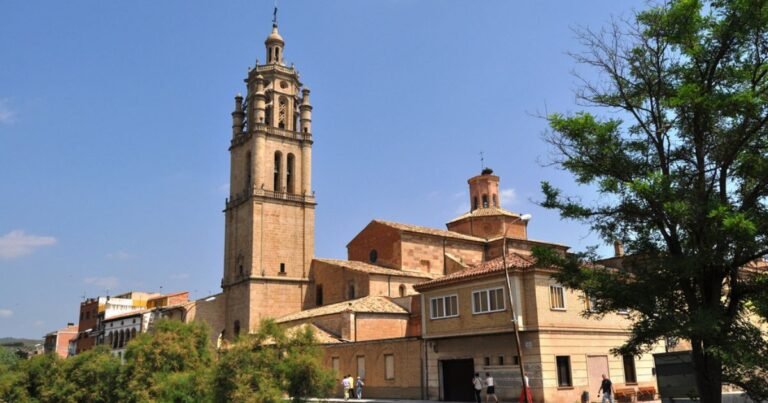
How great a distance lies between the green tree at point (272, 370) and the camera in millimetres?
18422

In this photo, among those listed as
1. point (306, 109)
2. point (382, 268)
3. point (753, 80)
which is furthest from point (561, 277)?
point (306, 109)

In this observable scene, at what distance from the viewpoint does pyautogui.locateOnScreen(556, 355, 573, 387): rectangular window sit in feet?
86.0

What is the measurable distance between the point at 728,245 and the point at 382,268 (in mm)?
34020

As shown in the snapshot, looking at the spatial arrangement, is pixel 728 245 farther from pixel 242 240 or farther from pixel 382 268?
pixel 242 240

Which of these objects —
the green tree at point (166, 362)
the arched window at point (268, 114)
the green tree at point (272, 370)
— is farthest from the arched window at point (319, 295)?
the green tree at point (272, 370)

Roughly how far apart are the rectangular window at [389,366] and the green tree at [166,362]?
9.93m

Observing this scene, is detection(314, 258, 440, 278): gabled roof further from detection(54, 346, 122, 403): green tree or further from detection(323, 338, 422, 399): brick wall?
detection(54, 346, 122, 403): green tree

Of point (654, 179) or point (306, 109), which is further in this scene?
point (306, 109)

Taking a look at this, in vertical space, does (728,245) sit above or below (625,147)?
below

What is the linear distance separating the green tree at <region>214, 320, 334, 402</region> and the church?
7.00 m

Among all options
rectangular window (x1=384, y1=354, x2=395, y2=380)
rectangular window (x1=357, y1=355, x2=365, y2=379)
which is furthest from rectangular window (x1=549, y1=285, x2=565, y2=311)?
rectangular window (x1=357, y1=355, x2=365, y2=379)

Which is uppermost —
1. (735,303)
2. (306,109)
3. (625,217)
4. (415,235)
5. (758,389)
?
(306,109)

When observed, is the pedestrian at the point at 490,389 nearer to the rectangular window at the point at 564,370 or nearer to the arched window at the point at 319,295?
the rectangular window at the point at 564,370

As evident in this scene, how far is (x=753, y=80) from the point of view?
44.9ft
